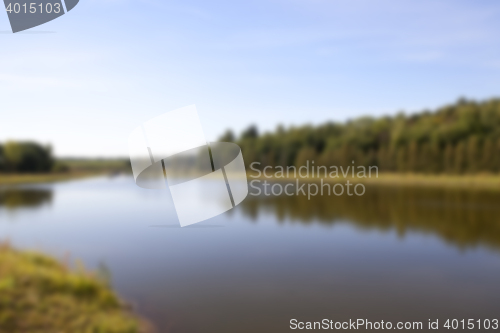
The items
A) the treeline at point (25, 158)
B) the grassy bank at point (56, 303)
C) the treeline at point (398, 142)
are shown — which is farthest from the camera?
the treeline at point (398, 142)

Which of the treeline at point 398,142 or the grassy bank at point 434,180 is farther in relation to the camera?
the treeline at point 398,142

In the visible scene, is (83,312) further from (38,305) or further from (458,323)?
(458,323)

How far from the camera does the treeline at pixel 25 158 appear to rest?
17.4 metres

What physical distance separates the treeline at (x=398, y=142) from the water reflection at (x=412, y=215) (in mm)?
16819

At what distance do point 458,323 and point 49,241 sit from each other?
1024cm

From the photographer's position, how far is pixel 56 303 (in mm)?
5605

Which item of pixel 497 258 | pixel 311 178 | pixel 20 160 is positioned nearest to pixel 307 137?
pixel 311 178

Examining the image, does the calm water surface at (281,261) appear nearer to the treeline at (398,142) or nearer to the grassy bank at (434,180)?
the grassy bank at (434,180)

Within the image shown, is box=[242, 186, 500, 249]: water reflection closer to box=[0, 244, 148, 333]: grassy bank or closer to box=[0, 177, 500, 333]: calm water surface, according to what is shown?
box=[0, 177, 500, 333]: calm water surface

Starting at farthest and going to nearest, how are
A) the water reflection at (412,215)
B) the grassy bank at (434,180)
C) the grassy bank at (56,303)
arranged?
the grassy bank at (434,180) → the water reflection at (412,215) → the grassy bank at (56,303)

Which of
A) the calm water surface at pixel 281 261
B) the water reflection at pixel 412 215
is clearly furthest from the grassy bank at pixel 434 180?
the calm water surface at pixel 281 261

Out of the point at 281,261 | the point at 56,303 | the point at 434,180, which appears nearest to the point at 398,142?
the point at 434,180

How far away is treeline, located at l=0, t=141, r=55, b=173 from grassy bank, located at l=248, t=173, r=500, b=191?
27.8 metres

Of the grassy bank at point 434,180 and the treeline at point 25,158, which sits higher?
the treeline at point 25,158
